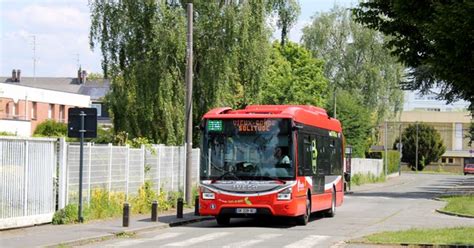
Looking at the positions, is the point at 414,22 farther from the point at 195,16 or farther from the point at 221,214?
the point at 195,16

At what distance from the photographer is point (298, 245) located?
18.0 meters

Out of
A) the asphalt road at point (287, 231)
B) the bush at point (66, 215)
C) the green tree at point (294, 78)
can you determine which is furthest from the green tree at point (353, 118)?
the bush at point (66, 215)

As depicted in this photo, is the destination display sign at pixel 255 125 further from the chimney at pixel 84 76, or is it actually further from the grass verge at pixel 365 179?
the chimney at pixel 84 76

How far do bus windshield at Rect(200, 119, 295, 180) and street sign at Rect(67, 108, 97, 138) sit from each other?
302cm

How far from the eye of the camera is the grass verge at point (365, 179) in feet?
223

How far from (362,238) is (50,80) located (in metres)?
114

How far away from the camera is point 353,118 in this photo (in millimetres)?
73250

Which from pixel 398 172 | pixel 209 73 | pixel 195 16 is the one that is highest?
pixel 195 16

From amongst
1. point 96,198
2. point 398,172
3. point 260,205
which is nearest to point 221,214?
point 260,205

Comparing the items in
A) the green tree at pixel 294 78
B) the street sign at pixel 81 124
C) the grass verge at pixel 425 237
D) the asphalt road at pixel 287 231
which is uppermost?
the green tree at pixel 294 78

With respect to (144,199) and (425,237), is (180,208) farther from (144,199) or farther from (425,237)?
(425,237)

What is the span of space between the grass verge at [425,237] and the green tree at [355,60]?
175 ft

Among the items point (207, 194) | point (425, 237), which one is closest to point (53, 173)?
point (207, 194)

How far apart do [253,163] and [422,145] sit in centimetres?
10841
